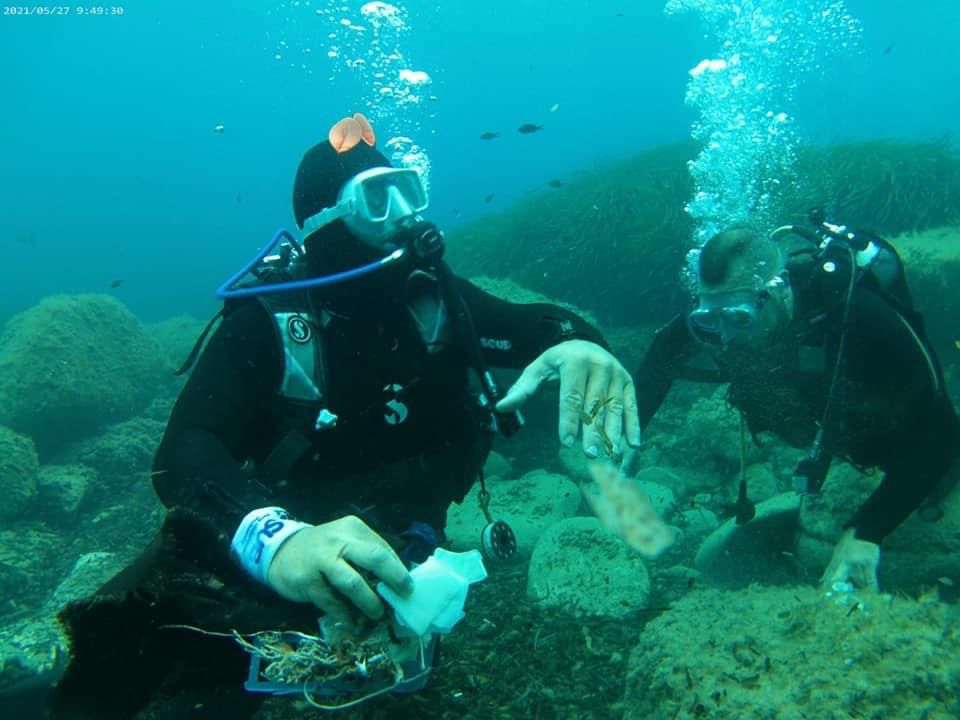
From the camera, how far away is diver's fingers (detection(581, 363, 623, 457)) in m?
2.02

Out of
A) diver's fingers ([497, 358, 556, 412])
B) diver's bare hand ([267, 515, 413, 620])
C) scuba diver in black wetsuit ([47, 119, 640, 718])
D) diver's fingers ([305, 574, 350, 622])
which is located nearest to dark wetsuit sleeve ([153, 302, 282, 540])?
scuba diver in black wetsuit ([47, 119, 640, 718])

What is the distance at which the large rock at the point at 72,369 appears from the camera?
30.6 ft

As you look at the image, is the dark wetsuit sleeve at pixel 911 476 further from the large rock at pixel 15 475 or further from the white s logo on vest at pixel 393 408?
the large rock at pixel 15 475

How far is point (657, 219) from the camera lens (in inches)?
440

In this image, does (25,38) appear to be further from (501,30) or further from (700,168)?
(700,168)

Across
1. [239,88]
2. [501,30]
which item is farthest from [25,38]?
[501,30]

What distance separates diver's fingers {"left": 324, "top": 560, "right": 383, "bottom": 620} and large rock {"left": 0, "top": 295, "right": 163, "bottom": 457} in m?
10.6

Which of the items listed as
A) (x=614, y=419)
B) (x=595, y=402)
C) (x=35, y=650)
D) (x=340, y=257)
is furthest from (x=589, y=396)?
(x=35, y=650)

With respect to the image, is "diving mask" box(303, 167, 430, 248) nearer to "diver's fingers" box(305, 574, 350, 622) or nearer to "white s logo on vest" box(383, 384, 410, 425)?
"white s logo on vest" box(383, 384, 410, 425)

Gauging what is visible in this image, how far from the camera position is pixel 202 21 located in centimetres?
7119

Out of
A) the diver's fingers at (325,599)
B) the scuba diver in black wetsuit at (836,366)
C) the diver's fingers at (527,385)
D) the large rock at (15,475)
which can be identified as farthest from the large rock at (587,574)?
the large rock at (15,475)

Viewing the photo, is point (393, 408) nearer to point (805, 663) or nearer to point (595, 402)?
point (595, 402)

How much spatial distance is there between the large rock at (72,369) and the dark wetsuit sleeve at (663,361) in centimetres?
991

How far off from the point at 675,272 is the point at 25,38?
293 ft
